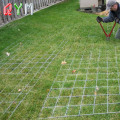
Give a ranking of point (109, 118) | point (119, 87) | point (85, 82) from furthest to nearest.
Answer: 1. point (85, 82)
2. point (119, 87)
3. point (109, 118)

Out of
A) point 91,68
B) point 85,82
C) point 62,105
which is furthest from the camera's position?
point 91,68

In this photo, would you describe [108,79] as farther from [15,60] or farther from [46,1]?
[46,1]

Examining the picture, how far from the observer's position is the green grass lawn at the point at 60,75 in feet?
9.74

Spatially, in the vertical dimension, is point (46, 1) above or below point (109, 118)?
above

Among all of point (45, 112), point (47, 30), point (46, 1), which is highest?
point (46, 1)

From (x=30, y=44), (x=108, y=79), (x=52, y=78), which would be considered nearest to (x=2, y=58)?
(x=30, y=44)

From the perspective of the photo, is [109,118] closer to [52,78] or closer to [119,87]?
[119,87]

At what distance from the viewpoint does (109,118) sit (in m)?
2.71

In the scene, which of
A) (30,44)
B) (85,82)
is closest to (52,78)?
(85,82)

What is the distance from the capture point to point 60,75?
13.0 ft

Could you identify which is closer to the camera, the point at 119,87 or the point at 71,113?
the point at 71,113

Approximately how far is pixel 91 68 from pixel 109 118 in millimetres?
1537

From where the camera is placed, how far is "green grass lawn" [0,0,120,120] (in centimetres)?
297

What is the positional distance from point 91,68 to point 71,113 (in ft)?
4.76
